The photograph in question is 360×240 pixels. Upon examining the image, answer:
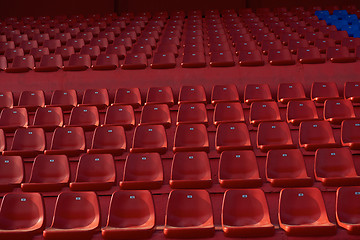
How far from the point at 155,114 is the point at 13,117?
91 cm

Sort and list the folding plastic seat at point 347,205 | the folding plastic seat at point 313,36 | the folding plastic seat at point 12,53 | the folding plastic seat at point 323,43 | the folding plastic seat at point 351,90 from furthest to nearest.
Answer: the folding plastic seat at point 313,36 → the folding plastic seat at point 12,53 → the folding plastic seat at point 323,43 → the folding plastic seat at point 351,90 → the folding plastic seat at point 347,205

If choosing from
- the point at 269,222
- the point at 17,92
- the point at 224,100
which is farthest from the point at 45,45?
the point at 269,222

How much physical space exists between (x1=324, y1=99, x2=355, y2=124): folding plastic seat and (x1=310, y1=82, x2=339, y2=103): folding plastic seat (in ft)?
0.81

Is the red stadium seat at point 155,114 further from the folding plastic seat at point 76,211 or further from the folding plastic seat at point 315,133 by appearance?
the folding plastic seat at point 76,211

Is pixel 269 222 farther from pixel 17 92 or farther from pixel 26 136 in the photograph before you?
pixel 17 92

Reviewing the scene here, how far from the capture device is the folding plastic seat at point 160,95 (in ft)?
10.7

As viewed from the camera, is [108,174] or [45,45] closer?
[108,174]

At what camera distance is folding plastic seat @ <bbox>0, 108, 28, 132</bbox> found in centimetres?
301

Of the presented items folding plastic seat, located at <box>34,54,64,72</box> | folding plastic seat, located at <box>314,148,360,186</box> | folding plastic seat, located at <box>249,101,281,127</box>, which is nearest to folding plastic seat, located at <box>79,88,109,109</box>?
folding plastic seat, located at <box>34,54,64,72</box>

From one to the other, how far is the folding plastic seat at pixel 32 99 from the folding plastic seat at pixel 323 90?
1885 mm

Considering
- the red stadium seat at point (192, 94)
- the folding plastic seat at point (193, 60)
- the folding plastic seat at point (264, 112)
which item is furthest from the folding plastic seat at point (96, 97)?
the folding plastic seat at point (264, 112)

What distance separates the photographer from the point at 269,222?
2.03 m

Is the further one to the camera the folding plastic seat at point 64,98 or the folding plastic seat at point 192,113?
the folding plastic seat at point 64,98

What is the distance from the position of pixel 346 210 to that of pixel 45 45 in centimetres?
337
